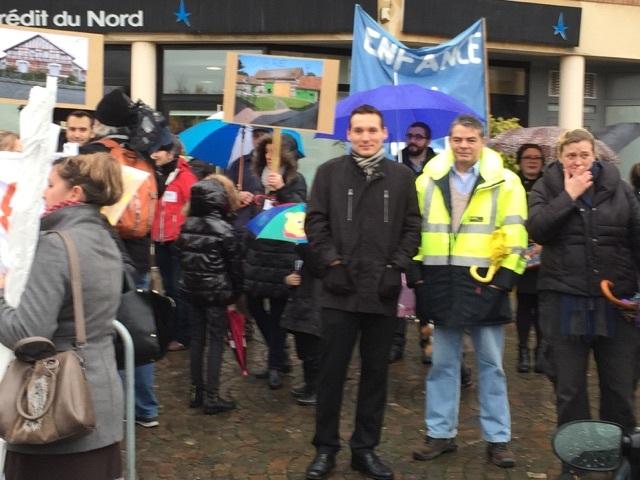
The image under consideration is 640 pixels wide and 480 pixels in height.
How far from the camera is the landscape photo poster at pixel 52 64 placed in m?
5.75

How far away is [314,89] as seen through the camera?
6.18 m

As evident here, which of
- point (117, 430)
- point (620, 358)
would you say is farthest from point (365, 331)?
point (117, 430)

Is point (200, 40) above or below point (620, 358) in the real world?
above

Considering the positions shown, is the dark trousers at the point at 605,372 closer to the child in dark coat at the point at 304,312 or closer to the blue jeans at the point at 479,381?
the blue jeans at the point at 479,381

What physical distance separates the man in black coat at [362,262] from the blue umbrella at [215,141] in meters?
3.29

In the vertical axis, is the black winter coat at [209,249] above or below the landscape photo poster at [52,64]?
below

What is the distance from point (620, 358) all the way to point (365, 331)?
51.9 inches

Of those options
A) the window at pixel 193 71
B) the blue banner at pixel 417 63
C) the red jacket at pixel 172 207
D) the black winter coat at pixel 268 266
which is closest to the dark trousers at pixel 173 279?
the red jacket at pixel 172 207

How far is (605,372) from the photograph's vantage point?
4.68 metres

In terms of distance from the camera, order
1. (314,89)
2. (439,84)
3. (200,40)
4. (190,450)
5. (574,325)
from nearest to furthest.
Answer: (574,325)
(190,450)
(314,89)
(439,84)
(200,40)

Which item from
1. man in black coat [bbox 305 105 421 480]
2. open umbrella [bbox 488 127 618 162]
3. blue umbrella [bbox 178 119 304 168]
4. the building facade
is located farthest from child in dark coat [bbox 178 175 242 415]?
the building facade

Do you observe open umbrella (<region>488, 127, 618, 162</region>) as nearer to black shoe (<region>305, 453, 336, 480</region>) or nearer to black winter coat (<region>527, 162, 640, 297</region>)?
black winter coat (<region>527, 162, 640, 297</region>)

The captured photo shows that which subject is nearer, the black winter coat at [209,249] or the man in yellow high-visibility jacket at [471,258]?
the man in yellow high-visibility jacket at [471,258]

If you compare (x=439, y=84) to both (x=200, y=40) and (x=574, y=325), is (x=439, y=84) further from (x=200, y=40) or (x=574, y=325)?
(x=200, y=40)
